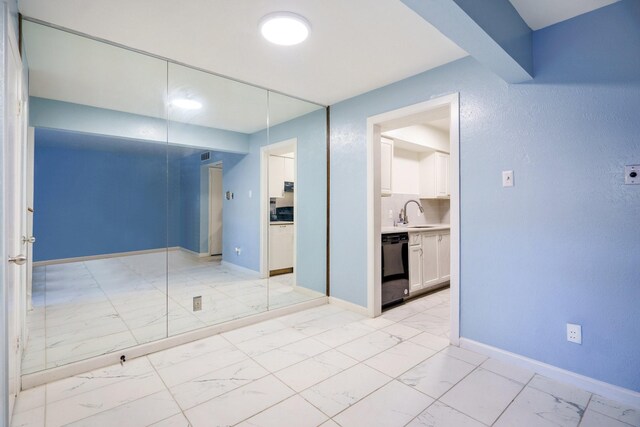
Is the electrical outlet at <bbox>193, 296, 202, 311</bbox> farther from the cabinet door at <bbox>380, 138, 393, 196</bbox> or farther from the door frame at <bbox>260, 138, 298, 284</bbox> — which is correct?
the cabinet door at <bbox>380, 138, 393, 196</bbox>

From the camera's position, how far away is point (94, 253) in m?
2.50

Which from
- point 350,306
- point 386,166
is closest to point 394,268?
point 350,306

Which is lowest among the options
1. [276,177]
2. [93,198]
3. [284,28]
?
[93,198]

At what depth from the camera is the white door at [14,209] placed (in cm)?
148

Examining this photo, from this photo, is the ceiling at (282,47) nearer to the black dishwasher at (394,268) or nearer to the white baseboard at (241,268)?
the black dishwasher at (394,268)

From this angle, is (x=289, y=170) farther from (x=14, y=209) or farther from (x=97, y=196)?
(x=14, y=209)

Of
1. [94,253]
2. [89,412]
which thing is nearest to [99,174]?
[94,253]

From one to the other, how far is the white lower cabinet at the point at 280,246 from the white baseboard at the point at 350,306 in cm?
71

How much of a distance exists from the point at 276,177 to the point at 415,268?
2.14 metres

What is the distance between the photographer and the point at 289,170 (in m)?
3.84

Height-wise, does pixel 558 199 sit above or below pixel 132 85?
below

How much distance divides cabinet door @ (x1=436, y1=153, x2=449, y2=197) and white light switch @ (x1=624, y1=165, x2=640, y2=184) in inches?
129

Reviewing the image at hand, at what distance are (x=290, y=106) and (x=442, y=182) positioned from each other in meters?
2.97

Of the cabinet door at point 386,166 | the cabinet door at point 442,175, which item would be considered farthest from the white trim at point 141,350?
the cabinet door at point 442,175
